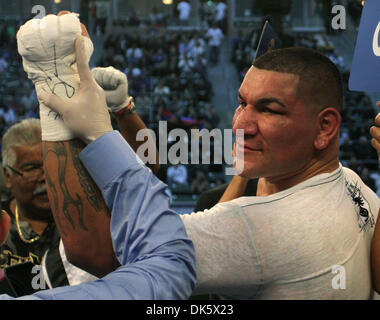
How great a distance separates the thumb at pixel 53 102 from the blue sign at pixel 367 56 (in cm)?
61

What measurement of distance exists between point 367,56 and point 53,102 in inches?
26.1

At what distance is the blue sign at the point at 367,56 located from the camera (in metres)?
1.09

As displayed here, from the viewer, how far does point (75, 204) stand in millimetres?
847

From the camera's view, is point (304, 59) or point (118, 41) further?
point (118, 41)

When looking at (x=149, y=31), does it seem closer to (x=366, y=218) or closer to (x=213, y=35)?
(x=213, y=35)

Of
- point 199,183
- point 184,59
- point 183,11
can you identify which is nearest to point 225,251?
point 199,183

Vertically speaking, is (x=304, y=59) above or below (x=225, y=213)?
above

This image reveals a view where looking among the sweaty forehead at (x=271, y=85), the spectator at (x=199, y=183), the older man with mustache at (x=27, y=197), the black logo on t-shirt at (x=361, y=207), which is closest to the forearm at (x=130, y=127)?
the sweaty forehead at (x=271, y=85)

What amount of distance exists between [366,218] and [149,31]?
12.2 m

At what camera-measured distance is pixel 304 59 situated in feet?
3.20

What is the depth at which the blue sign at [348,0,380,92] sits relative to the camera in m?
1.09
